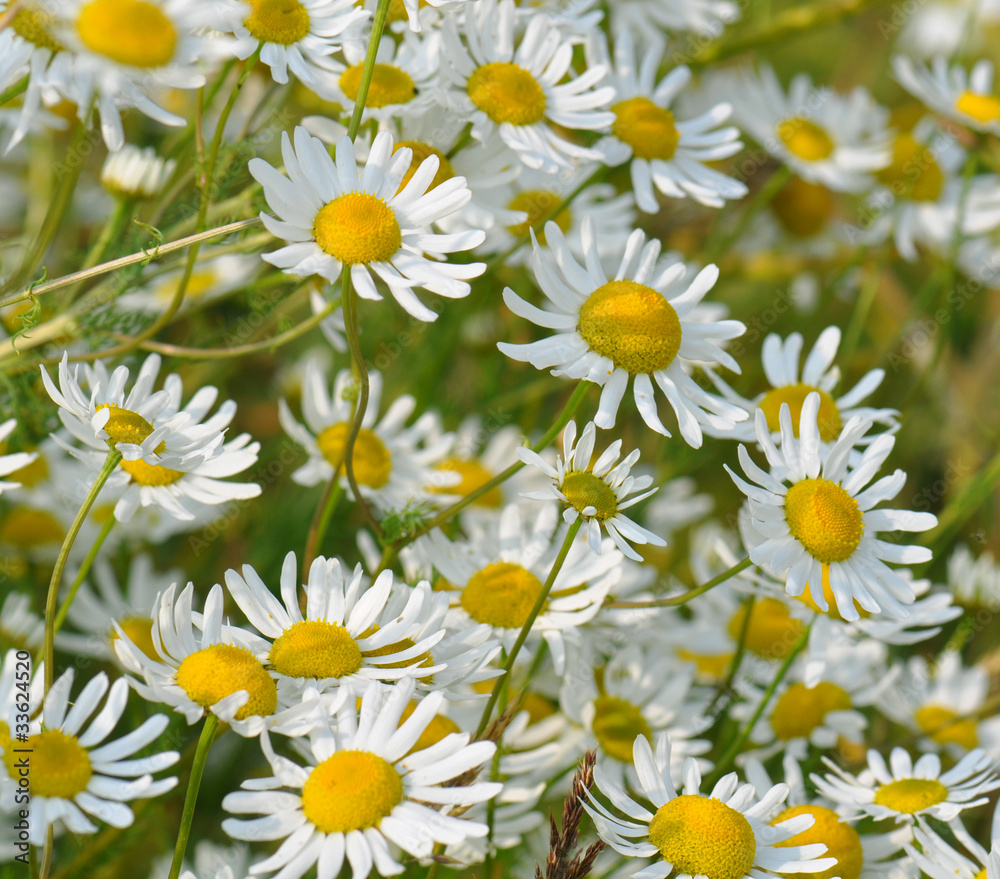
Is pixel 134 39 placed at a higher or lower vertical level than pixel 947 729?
higher

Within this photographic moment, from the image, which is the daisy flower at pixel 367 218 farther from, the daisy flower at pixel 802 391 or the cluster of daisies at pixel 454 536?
the daisy flower at pixel 802 391

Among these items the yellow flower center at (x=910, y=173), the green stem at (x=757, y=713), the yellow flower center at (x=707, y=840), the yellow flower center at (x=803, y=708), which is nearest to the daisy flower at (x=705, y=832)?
the yellow flower center at (x=707, y=840)

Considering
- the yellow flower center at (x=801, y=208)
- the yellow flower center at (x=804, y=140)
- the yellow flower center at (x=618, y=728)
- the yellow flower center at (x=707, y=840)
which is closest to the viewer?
the yellow flower center at (x=707, y=840)

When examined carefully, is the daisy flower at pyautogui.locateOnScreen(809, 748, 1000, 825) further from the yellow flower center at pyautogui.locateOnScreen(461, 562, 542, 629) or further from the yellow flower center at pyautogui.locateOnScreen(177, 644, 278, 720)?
the yellow flower center at pyautogui.locateOnScreen(177, 644, 278, 720)

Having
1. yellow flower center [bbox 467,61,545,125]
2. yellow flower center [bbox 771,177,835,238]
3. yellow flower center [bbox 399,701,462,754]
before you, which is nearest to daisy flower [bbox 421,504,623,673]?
yellow flower center [bbox 399,701,462,754]

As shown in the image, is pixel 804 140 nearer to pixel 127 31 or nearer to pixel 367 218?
pixel 367 218

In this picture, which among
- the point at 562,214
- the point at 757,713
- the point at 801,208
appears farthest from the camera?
the point at 801,208

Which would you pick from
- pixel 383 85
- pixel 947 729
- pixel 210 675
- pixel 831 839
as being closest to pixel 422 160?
pixel 383 85
